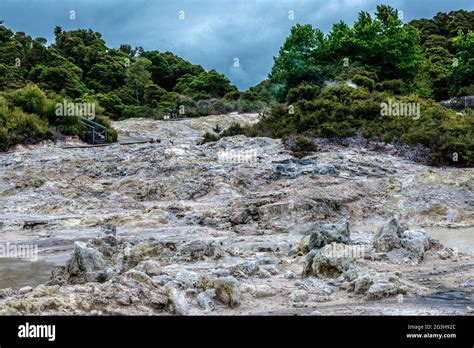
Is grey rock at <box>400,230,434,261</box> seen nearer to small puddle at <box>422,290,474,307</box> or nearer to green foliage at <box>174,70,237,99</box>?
small puddle at <box>422,290,474,307</box>

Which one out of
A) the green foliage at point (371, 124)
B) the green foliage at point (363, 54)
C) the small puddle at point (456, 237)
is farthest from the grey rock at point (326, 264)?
the green foliage at point (363, 54)

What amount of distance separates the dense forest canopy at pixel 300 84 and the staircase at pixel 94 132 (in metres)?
0.51

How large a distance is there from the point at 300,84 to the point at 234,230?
23219 mm

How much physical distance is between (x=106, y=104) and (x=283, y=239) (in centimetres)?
3846

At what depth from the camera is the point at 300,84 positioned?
36750 millimetres

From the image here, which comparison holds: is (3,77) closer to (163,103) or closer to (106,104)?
(106,104)

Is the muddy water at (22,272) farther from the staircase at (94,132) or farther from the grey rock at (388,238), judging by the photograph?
the staircase at (94,132)

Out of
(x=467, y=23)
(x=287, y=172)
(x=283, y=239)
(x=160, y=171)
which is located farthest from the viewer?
(x=467, y=23)

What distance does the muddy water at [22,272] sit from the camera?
940 centimetres

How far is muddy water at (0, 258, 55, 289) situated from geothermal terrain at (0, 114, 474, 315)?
1.3 inches

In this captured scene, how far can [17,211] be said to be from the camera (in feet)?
57.7

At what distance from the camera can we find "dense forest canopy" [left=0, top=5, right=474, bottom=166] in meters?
25.1

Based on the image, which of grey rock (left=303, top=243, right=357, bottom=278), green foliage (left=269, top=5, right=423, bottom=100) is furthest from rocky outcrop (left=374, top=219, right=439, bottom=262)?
green foliage (left=269, top=5, right=423, bottom=100)
